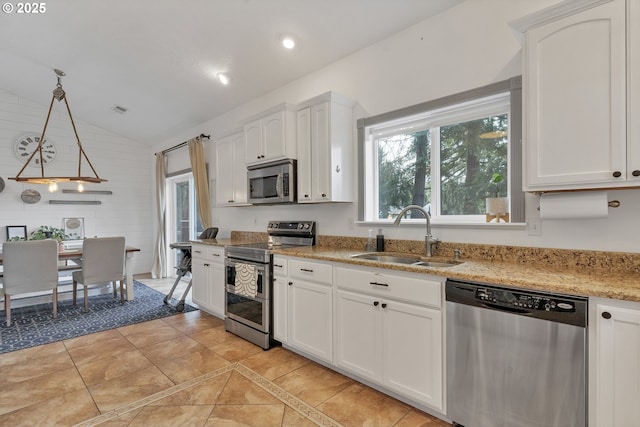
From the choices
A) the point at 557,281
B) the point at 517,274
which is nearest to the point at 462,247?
the point at 517,274

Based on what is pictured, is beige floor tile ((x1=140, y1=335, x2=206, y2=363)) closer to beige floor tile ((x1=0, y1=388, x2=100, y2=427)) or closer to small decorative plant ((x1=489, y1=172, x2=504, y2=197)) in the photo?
beige floor tile ((x1=0, y1=388, x2=100, y2=427))

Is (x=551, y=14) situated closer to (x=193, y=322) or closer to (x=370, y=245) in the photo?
(x=370, y=245)

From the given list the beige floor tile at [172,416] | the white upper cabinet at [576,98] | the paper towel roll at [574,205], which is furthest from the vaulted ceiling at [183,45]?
the beige floor tile at [172,416]

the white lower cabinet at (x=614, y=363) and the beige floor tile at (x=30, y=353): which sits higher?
the white lower cabinet at (x=614, y=363)

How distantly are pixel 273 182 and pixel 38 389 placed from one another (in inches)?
96.7

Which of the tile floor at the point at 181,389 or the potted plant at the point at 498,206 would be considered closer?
the tile floor at the point at 181,389

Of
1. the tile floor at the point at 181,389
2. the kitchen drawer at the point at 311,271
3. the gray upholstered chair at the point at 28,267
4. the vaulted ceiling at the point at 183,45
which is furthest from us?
the gray upholstered chair at the point at 28,267

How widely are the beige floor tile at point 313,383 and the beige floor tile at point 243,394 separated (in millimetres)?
150

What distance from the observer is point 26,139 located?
5.60 meters

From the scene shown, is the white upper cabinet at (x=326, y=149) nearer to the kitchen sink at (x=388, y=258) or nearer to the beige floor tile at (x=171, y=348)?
the kitchen sink at (x=388, y=258)

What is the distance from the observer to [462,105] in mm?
2486

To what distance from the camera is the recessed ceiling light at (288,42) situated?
307 cm

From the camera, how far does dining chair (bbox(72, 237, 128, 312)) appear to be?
4297 millimetres

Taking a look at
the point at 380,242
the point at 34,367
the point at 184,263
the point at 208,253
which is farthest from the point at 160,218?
the point at 380,242
